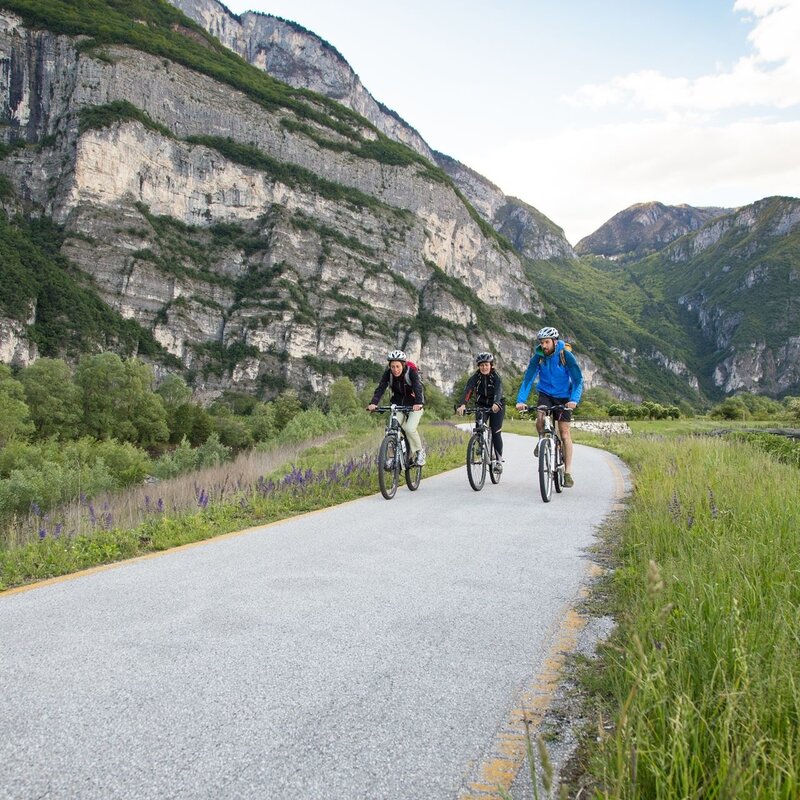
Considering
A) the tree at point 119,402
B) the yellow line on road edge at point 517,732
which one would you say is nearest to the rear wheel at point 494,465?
the yellow line on road edge at point 517,732

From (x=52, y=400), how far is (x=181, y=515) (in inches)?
1871

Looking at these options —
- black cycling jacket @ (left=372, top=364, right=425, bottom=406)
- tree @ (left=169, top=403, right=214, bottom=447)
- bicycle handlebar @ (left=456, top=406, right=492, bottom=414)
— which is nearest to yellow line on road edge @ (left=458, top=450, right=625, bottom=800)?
black cycling jacket @ (left=372, top=364, right=425, bottom=406)

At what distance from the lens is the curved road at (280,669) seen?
5.96 feet

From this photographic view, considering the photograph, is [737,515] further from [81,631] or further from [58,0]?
[58,0]

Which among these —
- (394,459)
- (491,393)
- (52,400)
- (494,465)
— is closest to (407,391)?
(394,459)

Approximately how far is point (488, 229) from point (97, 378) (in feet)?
548

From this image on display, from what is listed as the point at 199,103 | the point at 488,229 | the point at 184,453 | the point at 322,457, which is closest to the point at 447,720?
the point at 322,457

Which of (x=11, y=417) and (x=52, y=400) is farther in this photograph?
(x=52, y=400)

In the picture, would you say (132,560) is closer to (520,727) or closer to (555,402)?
(520,727)

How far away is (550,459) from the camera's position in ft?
26.4

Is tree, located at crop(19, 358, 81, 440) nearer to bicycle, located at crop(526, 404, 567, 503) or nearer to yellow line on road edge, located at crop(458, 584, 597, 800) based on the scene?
bicycle, located at crop(526, 404, 567, 503)

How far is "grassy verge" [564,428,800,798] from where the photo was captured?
1.43 m

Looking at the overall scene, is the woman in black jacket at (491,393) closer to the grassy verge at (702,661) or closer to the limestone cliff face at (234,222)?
the grassy verge at (702,661)

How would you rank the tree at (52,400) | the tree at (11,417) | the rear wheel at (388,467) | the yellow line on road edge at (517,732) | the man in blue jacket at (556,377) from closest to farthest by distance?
1. the yellow line on road edge at (517,732)
2. the rear wheel at (388,467)
3. the man in blue jacket at (556,377)
4. the tree at (11,417)
5. the tree at (52,400)
